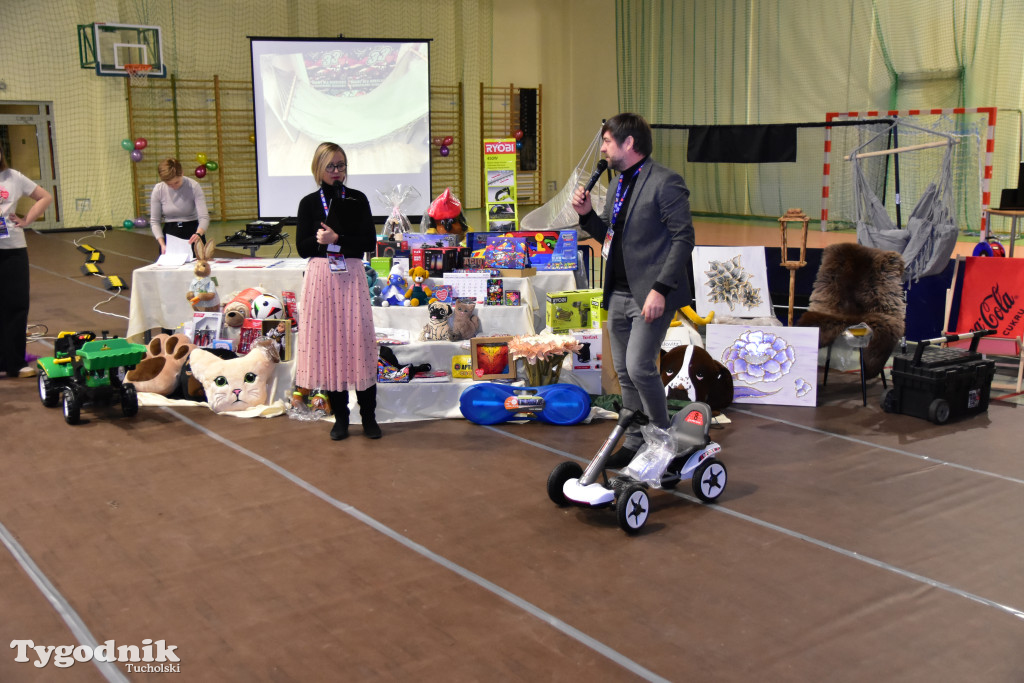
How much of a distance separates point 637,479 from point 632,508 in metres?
0.20

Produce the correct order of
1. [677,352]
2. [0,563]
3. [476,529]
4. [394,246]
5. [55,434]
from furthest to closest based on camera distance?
[394,246] → [677,352] → [55,434] → [476,529] → [0,563]

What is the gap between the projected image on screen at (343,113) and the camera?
9.11m

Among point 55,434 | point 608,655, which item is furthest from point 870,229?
point 55,434

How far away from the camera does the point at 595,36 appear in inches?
651

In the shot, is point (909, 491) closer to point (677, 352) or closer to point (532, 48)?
point (677, 352)

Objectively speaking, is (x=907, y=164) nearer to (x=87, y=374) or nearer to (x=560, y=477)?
(x=560, y=477)

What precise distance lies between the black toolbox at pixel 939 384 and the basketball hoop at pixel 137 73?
11.9m

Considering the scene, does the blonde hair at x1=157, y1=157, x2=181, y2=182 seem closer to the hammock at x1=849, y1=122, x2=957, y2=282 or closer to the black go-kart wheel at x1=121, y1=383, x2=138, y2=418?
the black go-kart wheel at x1=121, y1=383, x2=138, y2=418

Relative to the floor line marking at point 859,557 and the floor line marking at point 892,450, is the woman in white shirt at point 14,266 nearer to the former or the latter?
the floor line marking at point 859,557

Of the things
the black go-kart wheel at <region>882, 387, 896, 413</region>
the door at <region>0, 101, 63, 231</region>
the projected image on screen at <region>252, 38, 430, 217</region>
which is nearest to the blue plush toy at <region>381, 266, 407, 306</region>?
the black go-kart wheel at <region>882, 387, 896, 413</region>

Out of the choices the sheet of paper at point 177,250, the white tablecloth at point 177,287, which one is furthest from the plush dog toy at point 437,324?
the sheet of paper at point 177,250

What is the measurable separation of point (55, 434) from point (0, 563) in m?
1.47

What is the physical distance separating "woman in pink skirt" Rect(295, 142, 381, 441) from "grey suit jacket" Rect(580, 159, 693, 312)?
1.39 metres

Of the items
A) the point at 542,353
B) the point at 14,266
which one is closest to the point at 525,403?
the point at 542,353
